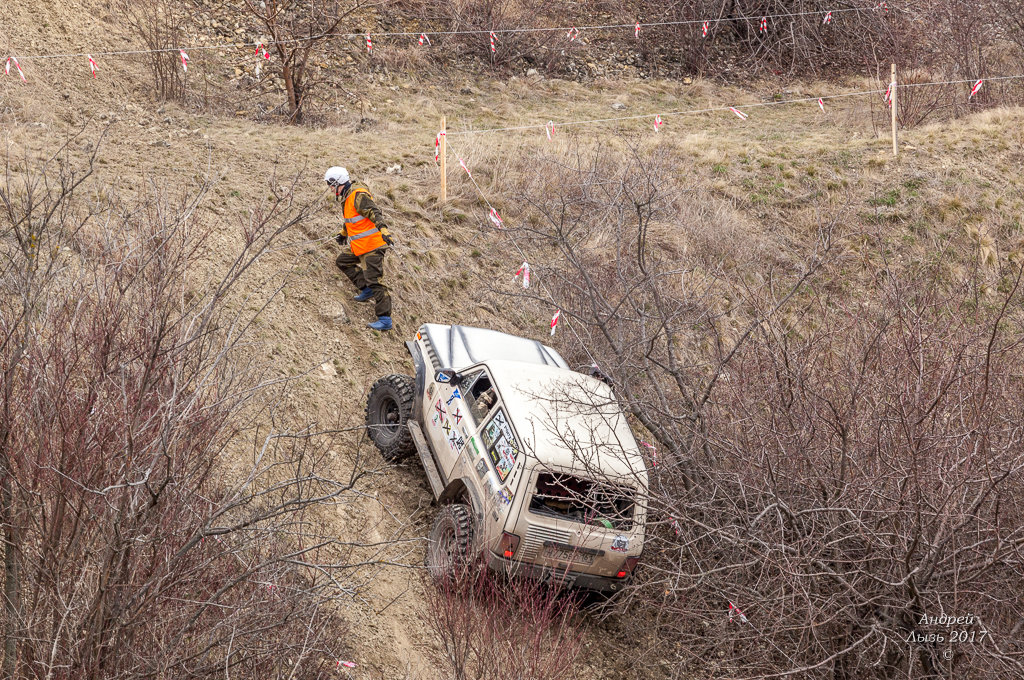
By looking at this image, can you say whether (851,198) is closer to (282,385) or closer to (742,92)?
(742,92)

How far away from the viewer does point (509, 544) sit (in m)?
7.43

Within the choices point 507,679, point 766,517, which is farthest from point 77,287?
point 766,517

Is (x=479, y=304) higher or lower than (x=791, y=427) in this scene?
lower

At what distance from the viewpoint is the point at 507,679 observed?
6.34 meters

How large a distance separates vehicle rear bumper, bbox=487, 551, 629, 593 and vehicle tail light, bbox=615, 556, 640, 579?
0.05 metres

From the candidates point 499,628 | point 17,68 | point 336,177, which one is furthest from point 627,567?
point 17,68

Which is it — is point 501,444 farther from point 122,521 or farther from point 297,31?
point 297,31

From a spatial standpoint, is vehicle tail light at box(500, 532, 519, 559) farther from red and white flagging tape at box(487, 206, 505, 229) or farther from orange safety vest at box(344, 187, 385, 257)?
red and white flagging tape at box(487, 206, 505, 229)

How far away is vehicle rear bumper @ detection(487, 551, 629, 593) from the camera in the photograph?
7449 millimetres

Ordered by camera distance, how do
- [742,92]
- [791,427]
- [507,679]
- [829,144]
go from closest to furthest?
1. [507,679]
2. [791,427]
3. [829,144]
4. [742,92]

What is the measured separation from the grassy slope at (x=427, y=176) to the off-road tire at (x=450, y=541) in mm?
422

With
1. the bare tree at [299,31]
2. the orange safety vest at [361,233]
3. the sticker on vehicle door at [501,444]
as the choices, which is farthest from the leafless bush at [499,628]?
the bare tree at [299,31]

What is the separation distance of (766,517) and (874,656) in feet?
4.05

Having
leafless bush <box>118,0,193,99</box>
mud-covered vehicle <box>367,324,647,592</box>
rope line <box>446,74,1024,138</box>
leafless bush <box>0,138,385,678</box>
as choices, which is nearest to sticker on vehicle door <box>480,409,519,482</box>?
mud-covered vehicle <box>367,324,647,592</box>
